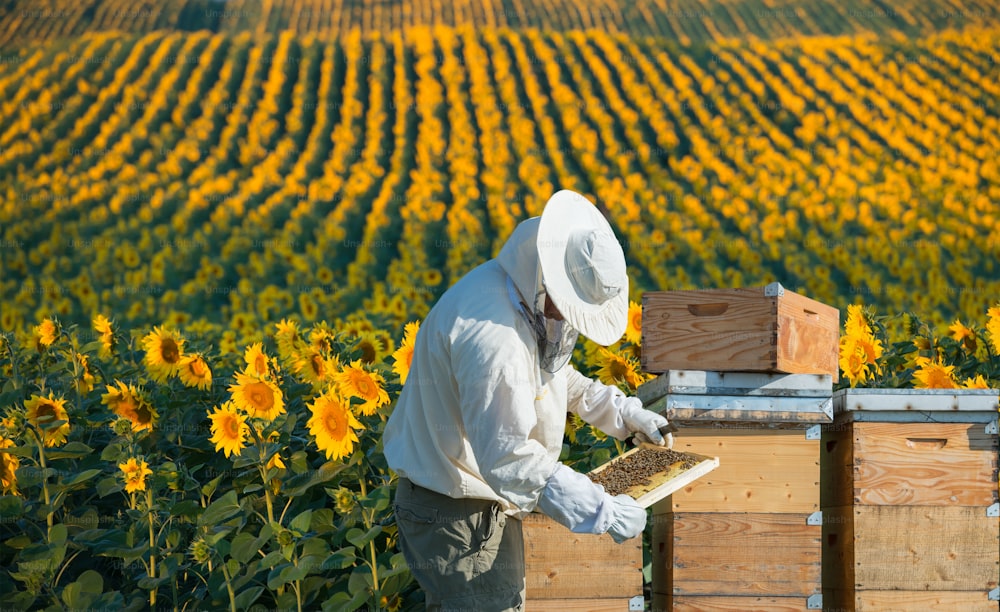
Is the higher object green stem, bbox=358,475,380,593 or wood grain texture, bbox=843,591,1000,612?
green stem, bbox=358,475,380,593

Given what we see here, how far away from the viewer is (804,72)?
1527 cm

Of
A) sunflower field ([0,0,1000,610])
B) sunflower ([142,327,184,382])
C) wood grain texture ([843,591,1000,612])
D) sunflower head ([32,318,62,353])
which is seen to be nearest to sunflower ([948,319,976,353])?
sunflower field ([0,0,1000,610])

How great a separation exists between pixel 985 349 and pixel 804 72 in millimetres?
10899

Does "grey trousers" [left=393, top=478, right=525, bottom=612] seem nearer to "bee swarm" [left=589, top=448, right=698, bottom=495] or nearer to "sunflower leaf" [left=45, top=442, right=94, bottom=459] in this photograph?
"bee swarm" [left=589, top=448, right=698, bottom=495]

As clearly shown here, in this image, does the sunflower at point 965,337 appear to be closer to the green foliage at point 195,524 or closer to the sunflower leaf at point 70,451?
the green foliage at point 195,524

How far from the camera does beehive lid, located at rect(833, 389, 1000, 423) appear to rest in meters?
3.83

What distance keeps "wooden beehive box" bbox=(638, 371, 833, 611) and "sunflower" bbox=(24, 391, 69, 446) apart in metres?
2.36

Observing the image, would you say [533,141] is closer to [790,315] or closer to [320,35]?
[320,35]

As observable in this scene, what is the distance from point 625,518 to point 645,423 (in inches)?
27.6

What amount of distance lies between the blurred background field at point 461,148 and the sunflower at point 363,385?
4069mm

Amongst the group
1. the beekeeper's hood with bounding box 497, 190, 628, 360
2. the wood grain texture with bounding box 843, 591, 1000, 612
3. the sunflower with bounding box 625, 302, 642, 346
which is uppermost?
the beekeeper's hood with bounding box 497, 190, 628, 360

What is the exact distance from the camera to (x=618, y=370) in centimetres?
486

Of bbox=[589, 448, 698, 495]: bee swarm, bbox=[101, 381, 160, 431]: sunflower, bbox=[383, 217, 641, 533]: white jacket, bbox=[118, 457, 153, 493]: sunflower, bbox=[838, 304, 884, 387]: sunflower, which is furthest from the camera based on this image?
bbox=[838, 304, 884, 387]: sunflower

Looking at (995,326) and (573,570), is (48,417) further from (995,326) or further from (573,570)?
(995,326)
